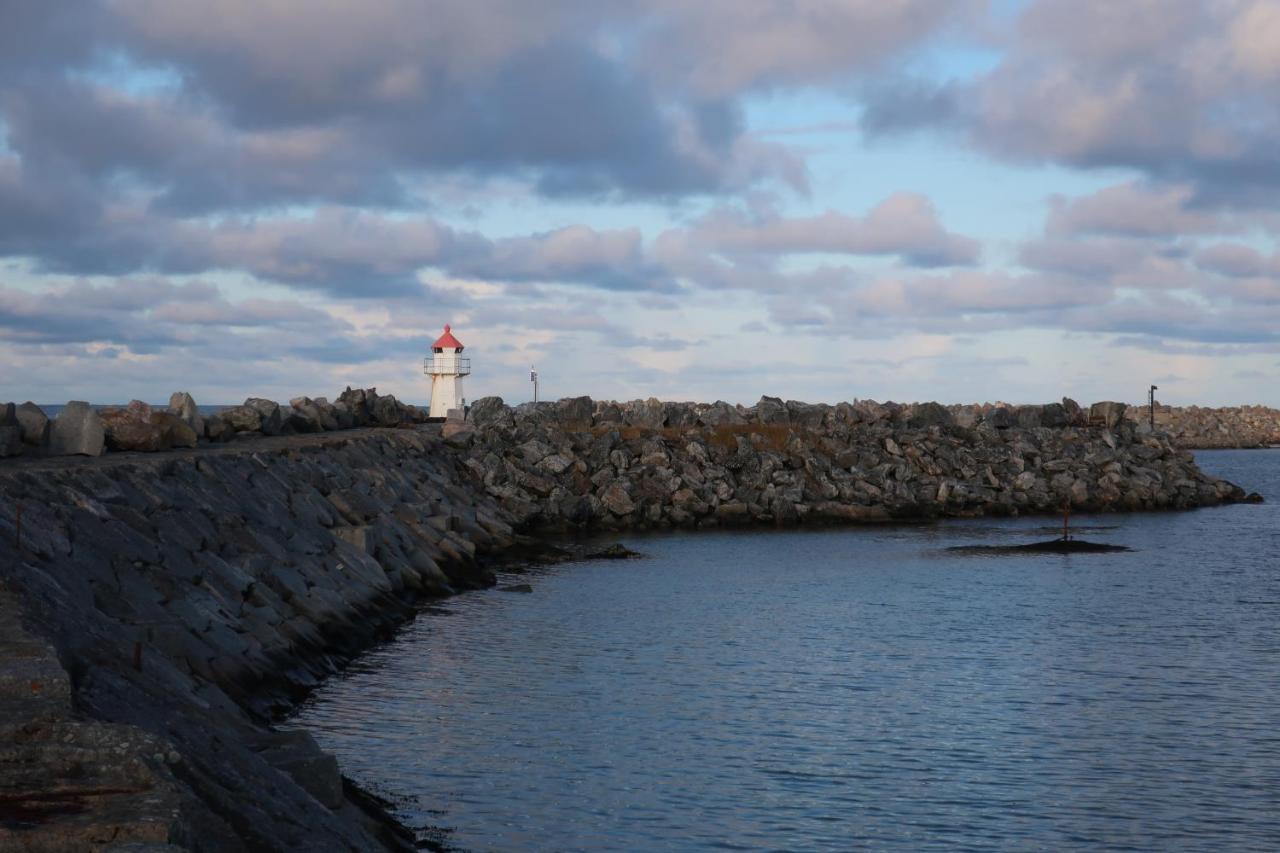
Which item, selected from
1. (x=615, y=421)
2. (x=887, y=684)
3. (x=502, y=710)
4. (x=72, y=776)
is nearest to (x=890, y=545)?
(x=615, y=421)

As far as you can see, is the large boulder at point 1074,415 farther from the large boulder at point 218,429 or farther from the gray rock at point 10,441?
the gray rock at point 10,441

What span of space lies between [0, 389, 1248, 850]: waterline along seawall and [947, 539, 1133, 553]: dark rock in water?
963 cm

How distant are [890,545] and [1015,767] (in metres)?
29.1

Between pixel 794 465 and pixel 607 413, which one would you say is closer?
pixel 794 465

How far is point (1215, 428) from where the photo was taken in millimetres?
185000

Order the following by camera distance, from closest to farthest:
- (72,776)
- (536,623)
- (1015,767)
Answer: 1. (72,776)
2. (1015,767)
3. (536,623)

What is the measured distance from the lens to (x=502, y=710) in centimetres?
2012

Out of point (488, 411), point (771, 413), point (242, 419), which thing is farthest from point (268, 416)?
point (771, 413)

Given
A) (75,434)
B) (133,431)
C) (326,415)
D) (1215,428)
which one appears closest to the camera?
(75,434)

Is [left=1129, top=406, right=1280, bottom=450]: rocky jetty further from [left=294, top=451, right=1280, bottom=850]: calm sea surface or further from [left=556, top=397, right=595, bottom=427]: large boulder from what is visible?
[left=294, top=451, right=1280, bottom=850]: calm sea surface

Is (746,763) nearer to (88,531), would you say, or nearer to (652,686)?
(652,686)

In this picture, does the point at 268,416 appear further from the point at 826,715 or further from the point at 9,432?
the point at 826,715

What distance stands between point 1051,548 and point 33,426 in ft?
106

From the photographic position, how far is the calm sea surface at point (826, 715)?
1488 centimetres
